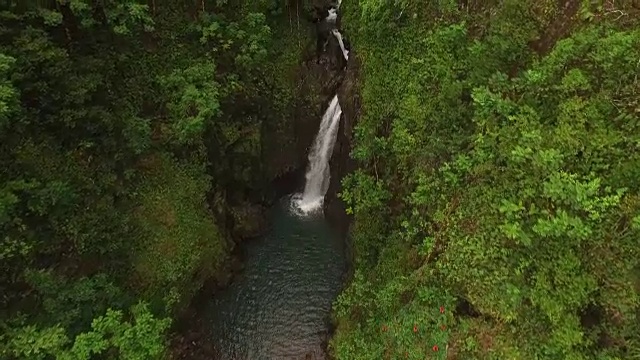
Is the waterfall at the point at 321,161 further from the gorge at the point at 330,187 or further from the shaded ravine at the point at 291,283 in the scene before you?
the gorge at the point at 330,187

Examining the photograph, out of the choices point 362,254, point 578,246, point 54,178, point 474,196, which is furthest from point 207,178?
point 578,246

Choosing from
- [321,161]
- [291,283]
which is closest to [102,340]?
[291,283]

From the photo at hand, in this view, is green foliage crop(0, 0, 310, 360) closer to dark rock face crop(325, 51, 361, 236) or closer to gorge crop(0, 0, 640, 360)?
gorge crop(0, 0, 640, 360)

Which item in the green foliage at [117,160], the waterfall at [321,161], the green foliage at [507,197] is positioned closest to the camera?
the green foliage at [507,197]

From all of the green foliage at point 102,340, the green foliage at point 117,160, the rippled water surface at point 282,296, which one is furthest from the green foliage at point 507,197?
the green foliage at point 117,160

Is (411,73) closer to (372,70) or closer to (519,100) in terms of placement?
(372,70)

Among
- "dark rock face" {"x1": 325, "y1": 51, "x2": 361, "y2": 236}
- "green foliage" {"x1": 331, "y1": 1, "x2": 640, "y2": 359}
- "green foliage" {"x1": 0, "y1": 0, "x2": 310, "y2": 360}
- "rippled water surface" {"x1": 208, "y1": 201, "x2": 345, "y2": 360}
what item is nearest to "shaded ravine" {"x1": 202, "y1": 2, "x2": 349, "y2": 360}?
"rippled water surface" {"x1": 208, "y1": 201, "x2": 345, "y2": 360}
